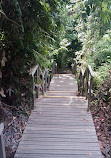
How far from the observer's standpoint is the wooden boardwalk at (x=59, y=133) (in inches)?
88.7

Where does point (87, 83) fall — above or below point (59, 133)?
above

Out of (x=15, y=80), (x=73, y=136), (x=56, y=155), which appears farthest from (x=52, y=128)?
(x=15, y=80)

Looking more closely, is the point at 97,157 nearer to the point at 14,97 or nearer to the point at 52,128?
the point at 52,128

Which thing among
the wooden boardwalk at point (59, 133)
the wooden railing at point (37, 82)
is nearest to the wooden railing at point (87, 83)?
the wooden boardwalk at point (59, 133)

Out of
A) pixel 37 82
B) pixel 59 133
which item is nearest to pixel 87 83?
pixel 37 82

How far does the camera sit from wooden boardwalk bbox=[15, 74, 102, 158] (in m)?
2.25

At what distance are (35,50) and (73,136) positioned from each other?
6.50ft

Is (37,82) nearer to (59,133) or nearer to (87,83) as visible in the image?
(87,83)

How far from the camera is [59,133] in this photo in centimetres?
266

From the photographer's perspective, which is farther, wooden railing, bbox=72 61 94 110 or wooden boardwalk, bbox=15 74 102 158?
wooden railing, bbox=72 61 94 110

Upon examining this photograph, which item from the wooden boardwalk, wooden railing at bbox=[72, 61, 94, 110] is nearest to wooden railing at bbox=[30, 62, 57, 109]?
the wooden boardwalk

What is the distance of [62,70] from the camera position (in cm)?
1112

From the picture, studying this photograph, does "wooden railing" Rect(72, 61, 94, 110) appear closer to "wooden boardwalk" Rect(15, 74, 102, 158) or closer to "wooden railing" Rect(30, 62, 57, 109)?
"wooden boardwalk" Rect(15, 74, 102, 158)

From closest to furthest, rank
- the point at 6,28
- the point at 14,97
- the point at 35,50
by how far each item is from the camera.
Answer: the point at 6,28
the point at 14,97
the point at 35,50
